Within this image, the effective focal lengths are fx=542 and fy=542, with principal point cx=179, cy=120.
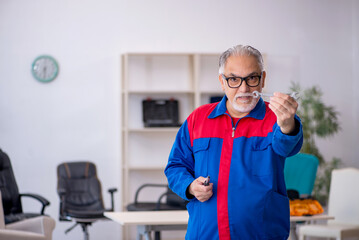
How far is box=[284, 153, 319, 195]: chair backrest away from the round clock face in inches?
125

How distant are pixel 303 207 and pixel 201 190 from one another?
222 centimetres

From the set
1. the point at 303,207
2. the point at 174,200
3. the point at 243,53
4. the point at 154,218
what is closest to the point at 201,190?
the point at 243,53

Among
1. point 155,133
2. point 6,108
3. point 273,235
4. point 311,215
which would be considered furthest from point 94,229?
point 273,235

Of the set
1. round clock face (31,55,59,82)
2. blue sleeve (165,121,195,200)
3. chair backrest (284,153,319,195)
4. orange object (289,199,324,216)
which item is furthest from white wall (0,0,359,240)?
blue sleeve (165,121,195,200)

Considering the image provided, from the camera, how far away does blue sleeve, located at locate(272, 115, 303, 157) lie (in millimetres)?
1782

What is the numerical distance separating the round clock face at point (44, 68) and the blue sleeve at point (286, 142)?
16.9ft

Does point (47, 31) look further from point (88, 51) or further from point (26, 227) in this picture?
point (26, 227)

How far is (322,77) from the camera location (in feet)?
23.2

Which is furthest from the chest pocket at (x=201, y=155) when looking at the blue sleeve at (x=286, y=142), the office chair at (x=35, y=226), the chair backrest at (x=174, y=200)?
the chair backrest at (x=174, y=200)

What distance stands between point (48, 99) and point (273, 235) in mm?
5157

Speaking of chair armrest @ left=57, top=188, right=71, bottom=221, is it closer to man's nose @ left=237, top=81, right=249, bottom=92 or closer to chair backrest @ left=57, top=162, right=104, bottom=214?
chair backrest @ left=57, top=162, right=104, bottom=214

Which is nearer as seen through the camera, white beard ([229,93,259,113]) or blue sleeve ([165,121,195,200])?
white beard ([229,93,259,113])

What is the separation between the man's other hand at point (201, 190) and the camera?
1876mm

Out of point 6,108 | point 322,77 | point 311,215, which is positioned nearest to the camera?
point 311,215
